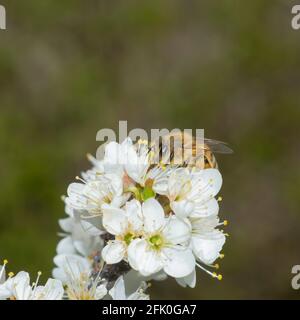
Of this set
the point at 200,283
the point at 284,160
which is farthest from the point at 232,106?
the point at 200,283

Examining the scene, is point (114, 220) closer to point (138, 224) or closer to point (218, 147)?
point (138, 224)

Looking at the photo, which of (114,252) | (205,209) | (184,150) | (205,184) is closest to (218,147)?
(184,150)

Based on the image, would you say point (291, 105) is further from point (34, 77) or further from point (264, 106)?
point (34, 77)

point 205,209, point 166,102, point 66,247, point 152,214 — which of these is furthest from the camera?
point 166,102

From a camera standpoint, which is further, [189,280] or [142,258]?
[189,280]

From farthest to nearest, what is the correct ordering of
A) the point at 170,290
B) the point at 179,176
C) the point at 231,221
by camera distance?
the point at 231,221
the point at 170,290
the point at 179,176

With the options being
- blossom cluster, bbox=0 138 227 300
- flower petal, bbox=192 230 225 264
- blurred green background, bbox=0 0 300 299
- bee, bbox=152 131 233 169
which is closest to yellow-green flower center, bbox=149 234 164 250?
blossom cluster, bbox=0 138 227 300

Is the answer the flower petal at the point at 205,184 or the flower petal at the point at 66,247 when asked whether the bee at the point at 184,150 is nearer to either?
the flower petal at the point at 205,184

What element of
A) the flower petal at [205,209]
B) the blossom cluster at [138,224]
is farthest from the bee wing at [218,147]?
the flower petal at [205,209]
